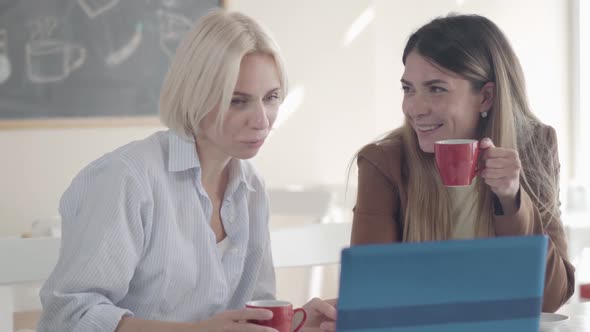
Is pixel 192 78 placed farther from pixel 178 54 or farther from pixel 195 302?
pixel 195 302

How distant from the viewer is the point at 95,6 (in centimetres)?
357

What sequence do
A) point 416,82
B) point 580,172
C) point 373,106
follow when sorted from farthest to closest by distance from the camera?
point 580,172 → point 373,106 → point 416,82

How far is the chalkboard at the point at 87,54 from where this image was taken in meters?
3.45

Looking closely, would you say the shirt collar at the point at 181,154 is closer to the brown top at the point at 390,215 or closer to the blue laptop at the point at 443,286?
the brown top at the point at 390,215

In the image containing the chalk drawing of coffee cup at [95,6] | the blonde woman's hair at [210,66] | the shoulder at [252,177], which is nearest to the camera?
the blonde woman's hair at [210,66]

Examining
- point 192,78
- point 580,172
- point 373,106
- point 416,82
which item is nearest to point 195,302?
point 192,78

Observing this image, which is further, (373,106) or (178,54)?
(373,106)

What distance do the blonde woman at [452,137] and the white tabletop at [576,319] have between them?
4.3 inches

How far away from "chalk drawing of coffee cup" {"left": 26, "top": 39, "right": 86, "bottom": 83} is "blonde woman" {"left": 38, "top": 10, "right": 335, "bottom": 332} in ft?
6.41

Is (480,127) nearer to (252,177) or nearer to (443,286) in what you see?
(252,177)

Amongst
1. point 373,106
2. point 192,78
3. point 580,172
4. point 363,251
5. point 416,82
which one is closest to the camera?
point 363,251

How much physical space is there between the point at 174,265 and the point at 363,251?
0.78 m

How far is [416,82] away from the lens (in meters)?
1.94

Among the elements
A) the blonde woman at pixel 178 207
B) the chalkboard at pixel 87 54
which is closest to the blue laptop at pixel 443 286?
the blonde woman at pixel 178 207
